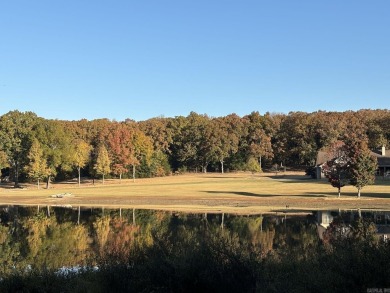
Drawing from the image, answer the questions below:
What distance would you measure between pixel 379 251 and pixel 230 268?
2.73m

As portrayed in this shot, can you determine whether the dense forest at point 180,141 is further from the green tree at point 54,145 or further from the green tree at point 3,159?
the green tree at point 3,159

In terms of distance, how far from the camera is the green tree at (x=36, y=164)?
8381 centimetres

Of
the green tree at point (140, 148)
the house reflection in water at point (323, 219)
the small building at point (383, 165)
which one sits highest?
the green tree at point (140, 148)

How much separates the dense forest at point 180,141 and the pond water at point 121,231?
5215 cm

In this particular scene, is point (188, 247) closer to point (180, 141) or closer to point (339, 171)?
point (339, 171)

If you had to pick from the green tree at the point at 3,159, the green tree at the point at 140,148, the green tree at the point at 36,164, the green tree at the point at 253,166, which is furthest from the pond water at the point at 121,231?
the green tree at the point at 253,166

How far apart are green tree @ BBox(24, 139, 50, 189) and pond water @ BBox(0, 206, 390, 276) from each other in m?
42.3

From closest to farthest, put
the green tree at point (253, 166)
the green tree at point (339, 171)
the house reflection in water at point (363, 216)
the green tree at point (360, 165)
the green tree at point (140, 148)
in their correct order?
the house reflection in water at point (363, 216)
the green tree at point (360, 165)
the green tree at point (339, 171)
the green tree at point (140, 148)
the green tree at point (253, 166)

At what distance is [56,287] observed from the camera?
1046 centimetres

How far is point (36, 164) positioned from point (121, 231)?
6031 cm

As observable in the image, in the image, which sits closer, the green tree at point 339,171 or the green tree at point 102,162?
the green tree at point 339,171

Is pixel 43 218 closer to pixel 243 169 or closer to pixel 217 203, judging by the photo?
pixel 217 203

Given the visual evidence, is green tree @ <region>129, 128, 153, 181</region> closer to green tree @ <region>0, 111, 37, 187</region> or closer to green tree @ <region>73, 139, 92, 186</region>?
green tree @ <region>73, 139, 92, 186</region>

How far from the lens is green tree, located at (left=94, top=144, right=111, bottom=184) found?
94.0m
